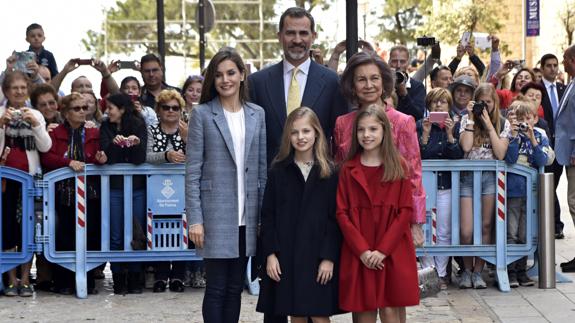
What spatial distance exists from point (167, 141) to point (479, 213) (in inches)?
111

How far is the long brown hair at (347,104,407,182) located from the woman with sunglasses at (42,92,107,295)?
3.98 metres

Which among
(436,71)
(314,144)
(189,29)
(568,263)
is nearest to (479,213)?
(568,263)

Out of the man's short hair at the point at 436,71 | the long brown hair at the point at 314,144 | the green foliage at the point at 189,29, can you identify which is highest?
the green foliage at the point at 189,29

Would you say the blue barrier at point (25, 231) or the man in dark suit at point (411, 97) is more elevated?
the man in dark suit at point (411, 97)

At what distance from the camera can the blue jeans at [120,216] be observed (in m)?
11.3

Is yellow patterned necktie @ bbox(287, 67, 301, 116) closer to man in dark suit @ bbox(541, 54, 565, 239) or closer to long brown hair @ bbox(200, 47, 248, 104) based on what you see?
long brown hair @ bbox(200, 47, 248, 104)

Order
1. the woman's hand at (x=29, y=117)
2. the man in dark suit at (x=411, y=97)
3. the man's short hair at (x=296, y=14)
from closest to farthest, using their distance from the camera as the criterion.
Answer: the man's short hair at (x=296, y=14)
the woman's hand at (x=29, y=117)
the man in dark suit at (x=411, y=97)

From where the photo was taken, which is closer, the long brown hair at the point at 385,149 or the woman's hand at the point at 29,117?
the long brown hair at the point at 385,149

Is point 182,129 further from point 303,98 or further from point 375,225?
point 375,225

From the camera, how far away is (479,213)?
11.4m

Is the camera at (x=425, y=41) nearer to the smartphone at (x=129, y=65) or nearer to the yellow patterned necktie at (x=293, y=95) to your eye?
the smartphone at (x=129, y=65)

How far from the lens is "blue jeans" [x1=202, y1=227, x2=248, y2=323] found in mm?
7672

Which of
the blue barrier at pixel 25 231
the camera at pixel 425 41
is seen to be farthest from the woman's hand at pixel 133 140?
the camera at pixel 425 41

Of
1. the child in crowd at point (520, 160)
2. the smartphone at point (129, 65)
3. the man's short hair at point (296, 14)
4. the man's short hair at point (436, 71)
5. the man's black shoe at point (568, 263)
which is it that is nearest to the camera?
the man's short hair at point (296, 14)
